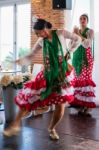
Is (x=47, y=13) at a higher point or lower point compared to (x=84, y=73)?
higher

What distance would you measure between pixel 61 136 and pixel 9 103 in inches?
44.0

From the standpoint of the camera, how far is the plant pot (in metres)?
4.49

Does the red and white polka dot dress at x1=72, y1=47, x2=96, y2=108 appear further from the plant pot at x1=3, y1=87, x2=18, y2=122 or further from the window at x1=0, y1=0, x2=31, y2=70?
the window at x1=0, y1=0, x2=31, y2=70

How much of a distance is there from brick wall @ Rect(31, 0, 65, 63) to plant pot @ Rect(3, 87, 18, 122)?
1778 mm

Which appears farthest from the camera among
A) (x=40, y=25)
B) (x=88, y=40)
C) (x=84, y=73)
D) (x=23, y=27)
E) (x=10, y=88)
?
(x=23, y=27)

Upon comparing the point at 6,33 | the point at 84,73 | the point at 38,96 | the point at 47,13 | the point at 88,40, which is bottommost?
the point at 38,96

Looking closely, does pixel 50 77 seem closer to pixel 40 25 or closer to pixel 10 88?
pixel 40 25

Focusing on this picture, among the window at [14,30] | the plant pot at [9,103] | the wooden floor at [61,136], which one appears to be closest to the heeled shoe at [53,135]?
the wooden floor at [61,136]

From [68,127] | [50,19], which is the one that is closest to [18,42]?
[50,19]

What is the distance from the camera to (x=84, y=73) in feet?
16.6

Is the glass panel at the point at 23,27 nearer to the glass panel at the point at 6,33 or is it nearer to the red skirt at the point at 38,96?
the glass panel at the point at 6,33

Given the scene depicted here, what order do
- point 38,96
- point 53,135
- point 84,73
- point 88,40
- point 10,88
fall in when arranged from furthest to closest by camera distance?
1. point 84,73
2. point 88,40
3. point 10,88
4. point 53,135
5. point 38,96

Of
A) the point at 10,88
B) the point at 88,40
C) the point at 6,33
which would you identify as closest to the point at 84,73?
the point at 88,40

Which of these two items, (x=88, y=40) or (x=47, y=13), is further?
(x=47, y=13)
